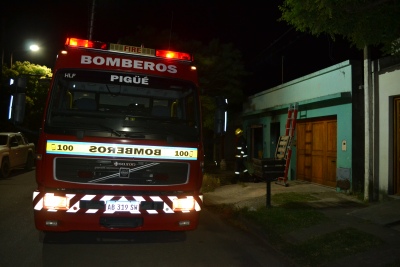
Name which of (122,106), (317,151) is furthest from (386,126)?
(122,106)

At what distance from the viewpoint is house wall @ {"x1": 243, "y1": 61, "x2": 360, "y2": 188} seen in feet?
35.6

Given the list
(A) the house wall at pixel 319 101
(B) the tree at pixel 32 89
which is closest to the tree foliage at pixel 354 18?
(A) the house wall at pixel 319 101

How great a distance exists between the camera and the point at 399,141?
29.8 feet

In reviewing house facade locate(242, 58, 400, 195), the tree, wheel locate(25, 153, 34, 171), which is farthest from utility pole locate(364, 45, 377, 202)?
the tree

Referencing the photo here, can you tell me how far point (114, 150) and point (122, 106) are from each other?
49.2 inches

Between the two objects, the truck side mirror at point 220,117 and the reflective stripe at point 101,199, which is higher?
the truck side mirror at point 220,117

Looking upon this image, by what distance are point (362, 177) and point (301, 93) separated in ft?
13.3

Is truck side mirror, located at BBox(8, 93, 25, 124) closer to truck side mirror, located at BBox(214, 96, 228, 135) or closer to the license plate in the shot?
the license plate

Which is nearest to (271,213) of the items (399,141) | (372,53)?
(399,141)

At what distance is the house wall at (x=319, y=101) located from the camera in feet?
35.6

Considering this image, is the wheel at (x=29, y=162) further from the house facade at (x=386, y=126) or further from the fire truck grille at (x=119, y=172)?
the house facade at (x=386, y=126)

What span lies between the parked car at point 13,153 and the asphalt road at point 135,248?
7450mm

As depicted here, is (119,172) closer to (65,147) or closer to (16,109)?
(65,147)

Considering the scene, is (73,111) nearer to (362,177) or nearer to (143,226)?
(143,226)
